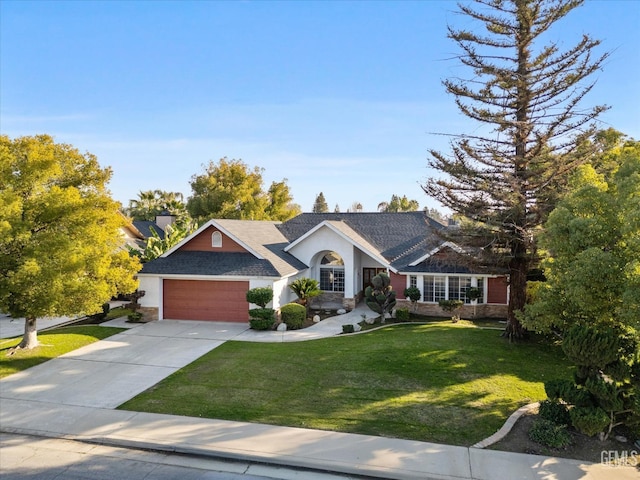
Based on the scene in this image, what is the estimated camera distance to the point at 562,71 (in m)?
15.3

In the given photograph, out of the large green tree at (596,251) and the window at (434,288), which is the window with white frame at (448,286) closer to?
the window at (434,288)

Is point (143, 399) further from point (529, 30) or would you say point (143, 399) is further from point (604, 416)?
point (529, 30)

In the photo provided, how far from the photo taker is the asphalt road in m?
8.09

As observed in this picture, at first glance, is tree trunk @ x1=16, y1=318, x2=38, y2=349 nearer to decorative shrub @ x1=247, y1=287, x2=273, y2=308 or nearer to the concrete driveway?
the concrete driveway

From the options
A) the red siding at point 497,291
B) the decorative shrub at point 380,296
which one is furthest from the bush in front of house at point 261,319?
the red siding at point 497,291

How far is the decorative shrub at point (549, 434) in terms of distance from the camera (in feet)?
29.1

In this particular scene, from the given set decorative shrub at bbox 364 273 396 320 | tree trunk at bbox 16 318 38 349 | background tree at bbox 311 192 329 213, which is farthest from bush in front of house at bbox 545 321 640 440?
background tree at bbox 311 192 329 213

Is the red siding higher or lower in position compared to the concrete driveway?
higher

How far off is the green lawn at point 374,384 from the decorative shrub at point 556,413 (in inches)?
41.5

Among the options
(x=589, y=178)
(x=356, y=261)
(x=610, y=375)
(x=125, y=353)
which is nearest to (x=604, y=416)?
(x=610, y=375)

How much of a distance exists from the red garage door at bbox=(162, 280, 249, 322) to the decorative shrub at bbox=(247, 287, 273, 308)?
57.1 inches

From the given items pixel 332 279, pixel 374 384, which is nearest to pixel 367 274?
pixel 332 279

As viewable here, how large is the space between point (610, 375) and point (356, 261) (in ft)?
54.2

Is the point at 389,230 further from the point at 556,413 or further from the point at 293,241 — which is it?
the point at 556,413
